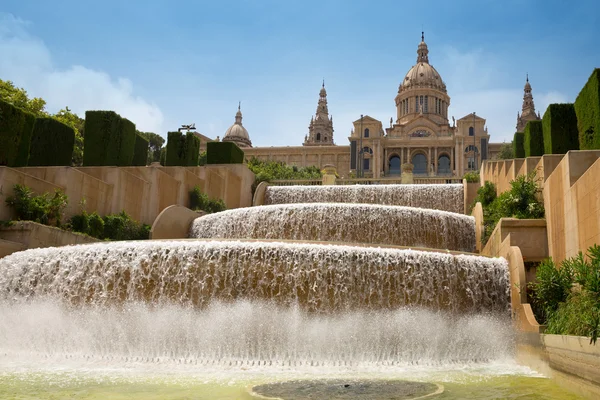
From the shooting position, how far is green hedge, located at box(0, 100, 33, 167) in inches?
654

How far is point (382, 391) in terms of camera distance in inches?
248

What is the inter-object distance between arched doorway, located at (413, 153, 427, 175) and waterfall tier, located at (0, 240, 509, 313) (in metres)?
70.0

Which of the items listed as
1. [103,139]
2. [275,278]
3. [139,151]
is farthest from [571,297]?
[139,151]

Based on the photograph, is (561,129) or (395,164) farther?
(395,164)

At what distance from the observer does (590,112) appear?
47.5 ft

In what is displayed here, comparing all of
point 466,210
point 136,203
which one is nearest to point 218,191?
point 136,203

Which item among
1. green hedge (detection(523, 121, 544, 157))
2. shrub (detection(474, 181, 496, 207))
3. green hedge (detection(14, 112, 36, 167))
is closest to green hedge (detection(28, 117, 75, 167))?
green hedge (detection(14, 112, 36, 167))

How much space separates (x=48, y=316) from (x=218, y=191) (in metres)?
13.9

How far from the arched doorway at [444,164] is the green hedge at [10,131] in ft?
220

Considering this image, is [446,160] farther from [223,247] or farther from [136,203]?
[223,247]

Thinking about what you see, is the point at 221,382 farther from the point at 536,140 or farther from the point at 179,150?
the point at 179,150

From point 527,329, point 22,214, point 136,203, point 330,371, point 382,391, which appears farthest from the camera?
point 136,203

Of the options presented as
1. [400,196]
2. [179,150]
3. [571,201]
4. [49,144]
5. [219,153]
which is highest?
[219,153]

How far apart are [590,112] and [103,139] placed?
51.0 ft
